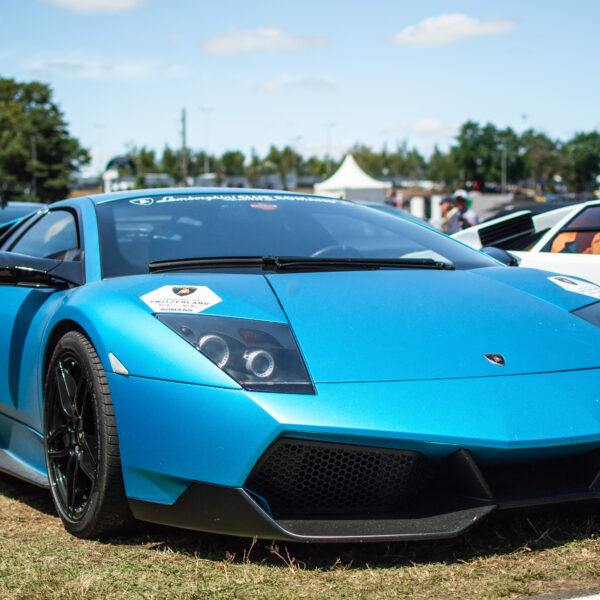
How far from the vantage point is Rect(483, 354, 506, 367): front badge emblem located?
2.33 meters

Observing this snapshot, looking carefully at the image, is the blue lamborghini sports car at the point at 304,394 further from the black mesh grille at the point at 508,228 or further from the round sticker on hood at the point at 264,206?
the black mesh grille at the point at 508,228

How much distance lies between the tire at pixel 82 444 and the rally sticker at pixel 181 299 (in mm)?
242

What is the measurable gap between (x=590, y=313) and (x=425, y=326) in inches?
26.6

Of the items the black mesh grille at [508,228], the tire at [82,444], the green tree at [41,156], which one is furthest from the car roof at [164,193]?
the green tree at [41,156]

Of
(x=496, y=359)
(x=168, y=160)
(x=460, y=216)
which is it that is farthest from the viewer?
(x=168, y=160)

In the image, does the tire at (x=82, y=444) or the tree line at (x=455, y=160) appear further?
the tree line at (x=455, y=160)

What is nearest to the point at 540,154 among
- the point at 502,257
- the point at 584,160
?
the point at 584,160

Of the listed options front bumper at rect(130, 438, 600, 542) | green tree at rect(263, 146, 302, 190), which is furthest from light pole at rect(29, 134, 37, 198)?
front bumper at rect(130, 438, 600, 542)

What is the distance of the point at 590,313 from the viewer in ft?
9.06

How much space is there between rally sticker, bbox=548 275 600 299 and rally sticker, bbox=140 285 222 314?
1324 millimetres

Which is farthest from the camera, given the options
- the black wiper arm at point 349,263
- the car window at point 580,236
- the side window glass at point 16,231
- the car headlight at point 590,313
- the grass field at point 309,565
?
the car window at point 580,236

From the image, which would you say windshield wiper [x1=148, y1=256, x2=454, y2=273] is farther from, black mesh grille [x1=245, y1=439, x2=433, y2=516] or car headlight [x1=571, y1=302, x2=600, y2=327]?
black mesh grille [x1=245, y1=439, x2=433, y2=516]

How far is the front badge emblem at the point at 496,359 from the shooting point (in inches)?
91.7

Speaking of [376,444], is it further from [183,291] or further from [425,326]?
[183,291]
